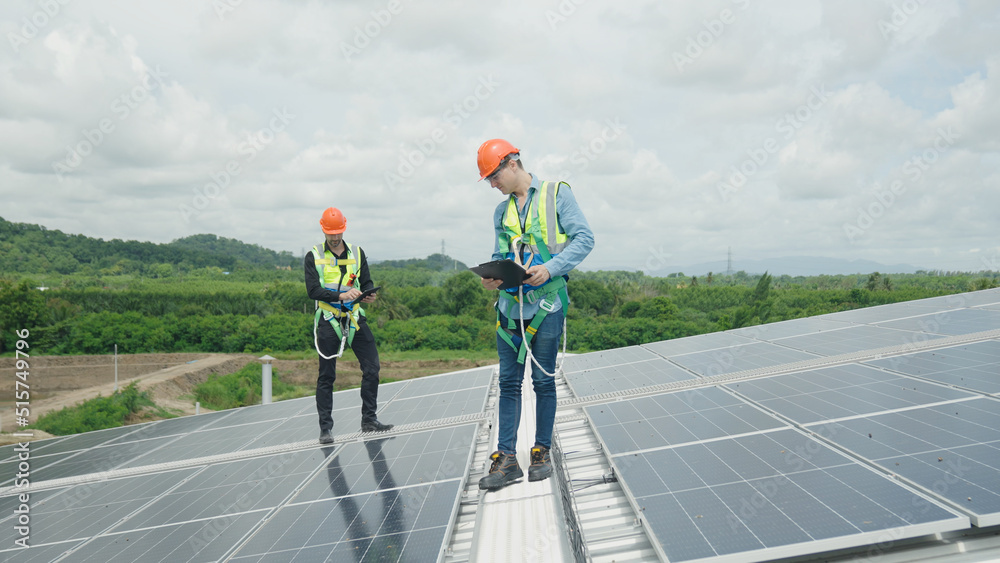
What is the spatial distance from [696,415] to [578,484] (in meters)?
1.26

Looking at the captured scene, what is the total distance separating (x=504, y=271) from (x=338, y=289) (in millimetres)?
2972

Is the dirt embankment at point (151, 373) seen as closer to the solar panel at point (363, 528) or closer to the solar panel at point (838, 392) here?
the solar panel at point (363, 528)

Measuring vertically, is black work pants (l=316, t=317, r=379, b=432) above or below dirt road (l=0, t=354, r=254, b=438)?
above

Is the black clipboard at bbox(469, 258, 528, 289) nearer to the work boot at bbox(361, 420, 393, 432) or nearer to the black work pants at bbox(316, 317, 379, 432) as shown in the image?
the black work pants at bbox(316, 317, 379, 432)

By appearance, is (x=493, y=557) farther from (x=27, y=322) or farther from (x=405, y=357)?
(x=27, y=322)

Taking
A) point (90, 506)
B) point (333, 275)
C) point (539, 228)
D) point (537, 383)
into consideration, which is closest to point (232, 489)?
point (90, 506)

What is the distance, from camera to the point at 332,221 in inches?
229

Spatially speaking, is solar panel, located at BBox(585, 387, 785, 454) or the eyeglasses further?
solar panel, located at BBox(585, 387, 785, 454)

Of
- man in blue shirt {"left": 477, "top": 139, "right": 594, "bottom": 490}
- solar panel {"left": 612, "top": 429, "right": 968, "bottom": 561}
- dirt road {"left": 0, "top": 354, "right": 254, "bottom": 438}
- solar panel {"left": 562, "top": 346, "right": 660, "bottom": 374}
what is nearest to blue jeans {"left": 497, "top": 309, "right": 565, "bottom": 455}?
man in blue shirt {"left": 477, "top": 139, "right": 594, "bottom": 490}

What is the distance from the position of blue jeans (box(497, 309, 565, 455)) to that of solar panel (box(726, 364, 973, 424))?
1.79 meters

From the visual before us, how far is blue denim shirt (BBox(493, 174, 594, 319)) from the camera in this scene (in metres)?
3.70

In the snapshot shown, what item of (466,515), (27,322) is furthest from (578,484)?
(27,322)

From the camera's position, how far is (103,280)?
87125 millimetres

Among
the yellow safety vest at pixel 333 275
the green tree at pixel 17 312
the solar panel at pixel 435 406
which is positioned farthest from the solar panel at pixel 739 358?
the green tree at pixel 17 312
